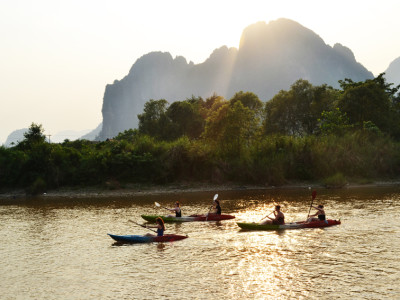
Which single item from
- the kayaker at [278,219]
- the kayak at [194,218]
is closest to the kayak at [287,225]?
the kayaker at [278,219]

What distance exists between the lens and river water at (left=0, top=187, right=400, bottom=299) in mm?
13867

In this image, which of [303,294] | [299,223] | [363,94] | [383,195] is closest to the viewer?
[303,294]

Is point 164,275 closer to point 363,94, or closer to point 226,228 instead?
point 226,228

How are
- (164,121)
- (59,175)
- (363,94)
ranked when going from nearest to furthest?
(59,175) → (363,94) → (164,121)

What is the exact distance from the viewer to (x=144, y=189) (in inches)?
2042

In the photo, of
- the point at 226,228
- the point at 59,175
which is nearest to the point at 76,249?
the point at 226,228

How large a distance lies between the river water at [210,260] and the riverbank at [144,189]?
18.2 m

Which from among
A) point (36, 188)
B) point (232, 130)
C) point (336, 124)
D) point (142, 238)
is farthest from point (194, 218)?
point (336, 124)

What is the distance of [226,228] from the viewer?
25.3 m

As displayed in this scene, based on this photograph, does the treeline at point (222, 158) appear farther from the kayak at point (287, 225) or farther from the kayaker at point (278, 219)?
the kayaker at point (278, 219)

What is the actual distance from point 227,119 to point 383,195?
2520 cm

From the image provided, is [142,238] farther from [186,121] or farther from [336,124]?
[186,121]

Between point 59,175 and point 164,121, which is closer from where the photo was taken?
point 59,175

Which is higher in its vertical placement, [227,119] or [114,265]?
[227,119]
